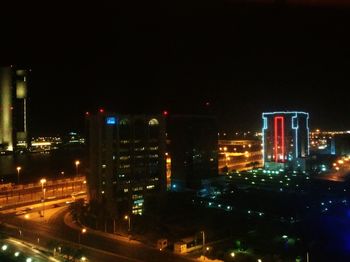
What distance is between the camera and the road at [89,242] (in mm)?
9227

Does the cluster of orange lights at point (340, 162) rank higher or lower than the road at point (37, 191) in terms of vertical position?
higher

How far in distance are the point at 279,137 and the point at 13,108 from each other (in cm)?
1897

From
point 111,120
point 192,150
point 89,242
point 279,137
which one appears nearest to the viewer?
point 89,242

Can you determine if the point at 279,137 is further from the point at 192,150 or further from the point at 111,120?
the point at 111,120

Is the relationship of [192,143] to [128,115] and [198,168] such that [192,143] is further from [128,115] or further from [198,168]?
[128,115]

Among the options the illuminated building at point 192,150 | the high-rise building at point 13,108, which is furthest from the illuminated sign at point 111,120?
the high-rise building at point 13,108

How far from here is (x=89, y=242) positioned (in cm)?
1039

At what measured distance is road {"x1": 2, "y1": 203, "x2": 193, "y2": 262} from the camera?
9227 mm

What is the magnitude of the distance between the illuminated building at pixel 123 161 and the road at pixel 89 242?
6.38 feet

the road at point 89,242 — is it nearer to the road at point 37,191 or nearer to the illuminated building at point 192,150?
the road at point 37,191

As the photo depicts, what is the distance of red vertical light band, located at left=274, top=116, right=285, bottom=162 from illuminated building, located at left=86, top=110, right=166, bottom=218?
25.9 feet

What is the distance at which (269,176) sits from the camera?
61.3 feet

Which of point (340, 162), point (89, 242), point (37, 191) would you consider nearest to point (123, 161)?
point (37, 191)

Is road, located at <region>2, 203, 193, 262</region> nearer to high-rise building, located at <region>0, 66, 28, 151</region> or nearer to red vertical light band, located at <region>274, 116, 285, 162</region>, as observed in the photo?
red vertical light band, located at <region>274, 116, 285, 162</region>
